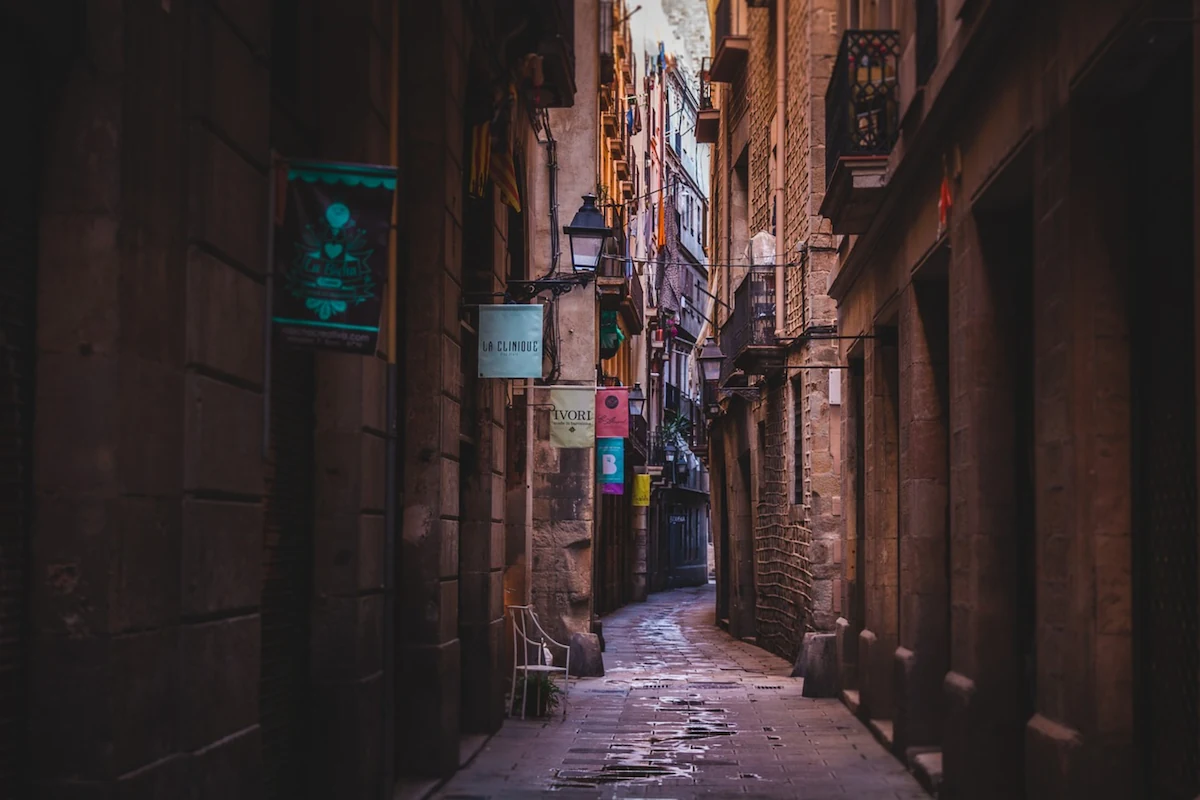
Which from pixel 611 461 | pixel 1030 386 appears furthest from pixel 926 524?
pixel 611 461

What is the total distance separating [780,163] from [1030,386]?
13.5 metres

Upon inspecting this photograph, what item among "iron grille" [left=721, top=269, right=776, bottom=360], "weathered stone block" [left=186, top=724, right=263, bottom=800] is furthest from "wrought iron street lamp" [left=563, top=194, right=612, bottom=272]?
"weathered stone block" [left=186, top=724, right=263, bottom=800]

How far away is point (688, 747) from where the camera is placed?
43.6 ft

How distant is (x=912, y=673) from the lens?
1242 cm

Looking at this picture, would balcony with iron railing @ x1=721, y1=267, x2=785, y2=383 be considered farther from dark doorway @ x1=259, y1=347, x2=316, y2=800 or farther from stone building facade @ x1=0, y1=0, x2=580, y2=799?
dark doorway @ x1=259, y1=347, x2=316, y2=800

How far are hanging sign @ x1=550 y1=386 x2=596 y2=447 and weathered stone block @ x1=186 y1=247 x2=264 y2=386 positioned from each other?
47.1 feet

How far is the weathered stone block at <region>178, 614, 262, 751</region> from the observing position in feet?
19.3

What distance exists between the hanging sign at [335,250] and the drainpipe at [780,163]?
15.6m

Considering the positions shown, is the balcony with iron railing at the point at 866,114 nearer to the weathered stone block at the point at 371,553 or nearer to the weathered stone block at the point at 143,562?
the weathered stone block at the point at 371,553

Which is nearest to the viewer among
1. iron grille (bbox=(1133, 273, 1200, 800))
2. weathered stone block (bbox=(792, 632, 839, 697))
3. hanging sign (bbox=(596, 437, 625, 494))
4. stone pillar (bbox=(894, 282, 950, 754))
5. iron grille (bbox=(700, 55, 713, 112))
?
iron grille (bbox=(1133, 273, 1200, 800))

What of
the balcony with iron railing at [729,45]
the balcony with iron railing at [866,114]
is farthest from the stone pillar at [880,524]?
the balcony with iron railing at [729,45]

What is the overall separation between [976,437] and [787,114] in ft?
43.8

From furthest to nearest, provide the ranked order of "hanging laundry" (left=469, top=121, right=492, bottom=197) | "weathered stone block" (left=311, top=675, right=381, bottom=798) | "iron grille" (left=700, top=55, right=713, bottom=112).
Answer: "iron grille" (left=700, top=55, right=713, bottom=112) → "hanging laundry" (left=469, top=121, right=492, bottom=197) → "weathered stone block" (left=311, top=675, right=381, bottom=798)

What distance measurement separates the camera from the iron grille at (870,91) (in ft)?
43.7
